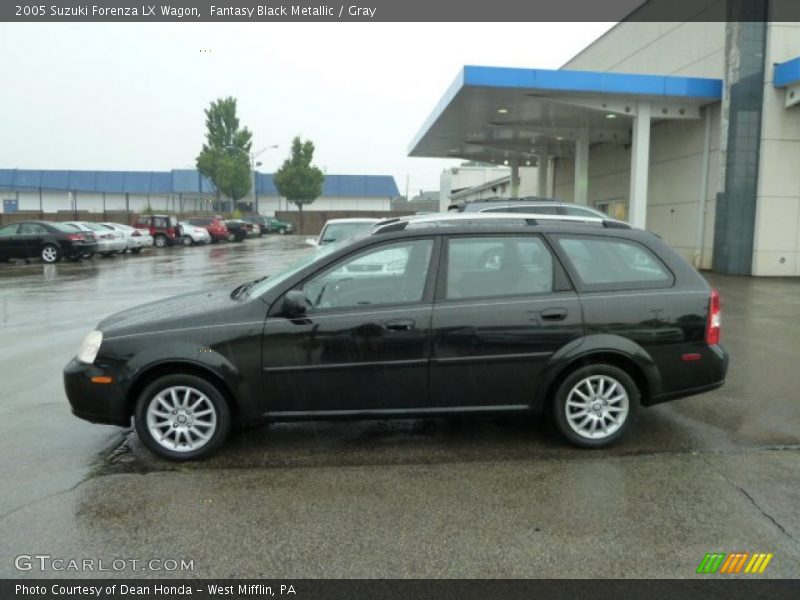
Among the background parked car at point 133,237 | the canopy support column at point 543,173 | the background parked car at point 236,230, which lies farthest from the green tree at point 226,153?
the canopy support column at point 543,173

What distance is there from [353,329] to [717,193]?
1538 centimetres

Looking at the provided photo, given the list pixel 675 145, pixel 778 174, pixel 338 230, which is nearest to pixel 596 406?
pixel 338 230

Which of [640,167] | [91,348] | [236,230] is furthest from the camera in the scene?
[236,230]

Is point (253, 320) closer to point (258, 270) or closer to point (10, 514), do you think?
point (10, 514)

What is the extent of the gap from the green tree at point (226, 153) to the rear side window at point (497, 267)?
Result: 192 feet

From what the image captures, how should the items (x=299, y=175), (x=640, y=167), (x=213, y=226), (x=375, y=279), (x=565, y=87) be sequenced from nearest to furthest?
(x=375, y=279) < (x=565, y=87) < (x=640, y=167) < (x=213, y=226) < (x=299, y=175)

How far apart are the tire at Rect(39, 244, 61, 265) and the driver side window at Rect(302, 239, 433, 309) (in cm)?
2161

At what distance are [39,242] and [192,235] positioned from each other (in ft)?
45.9

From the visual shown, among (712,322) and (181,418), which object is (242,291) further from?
(712,322)

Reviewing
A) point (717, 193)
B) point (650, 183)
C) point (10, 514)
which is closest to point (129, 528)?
point (10, 514)

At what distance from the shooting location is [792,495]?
3799 mm

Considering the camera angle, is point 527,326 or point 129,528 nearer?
point 129,528

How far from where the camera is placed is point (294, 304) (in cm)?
421
